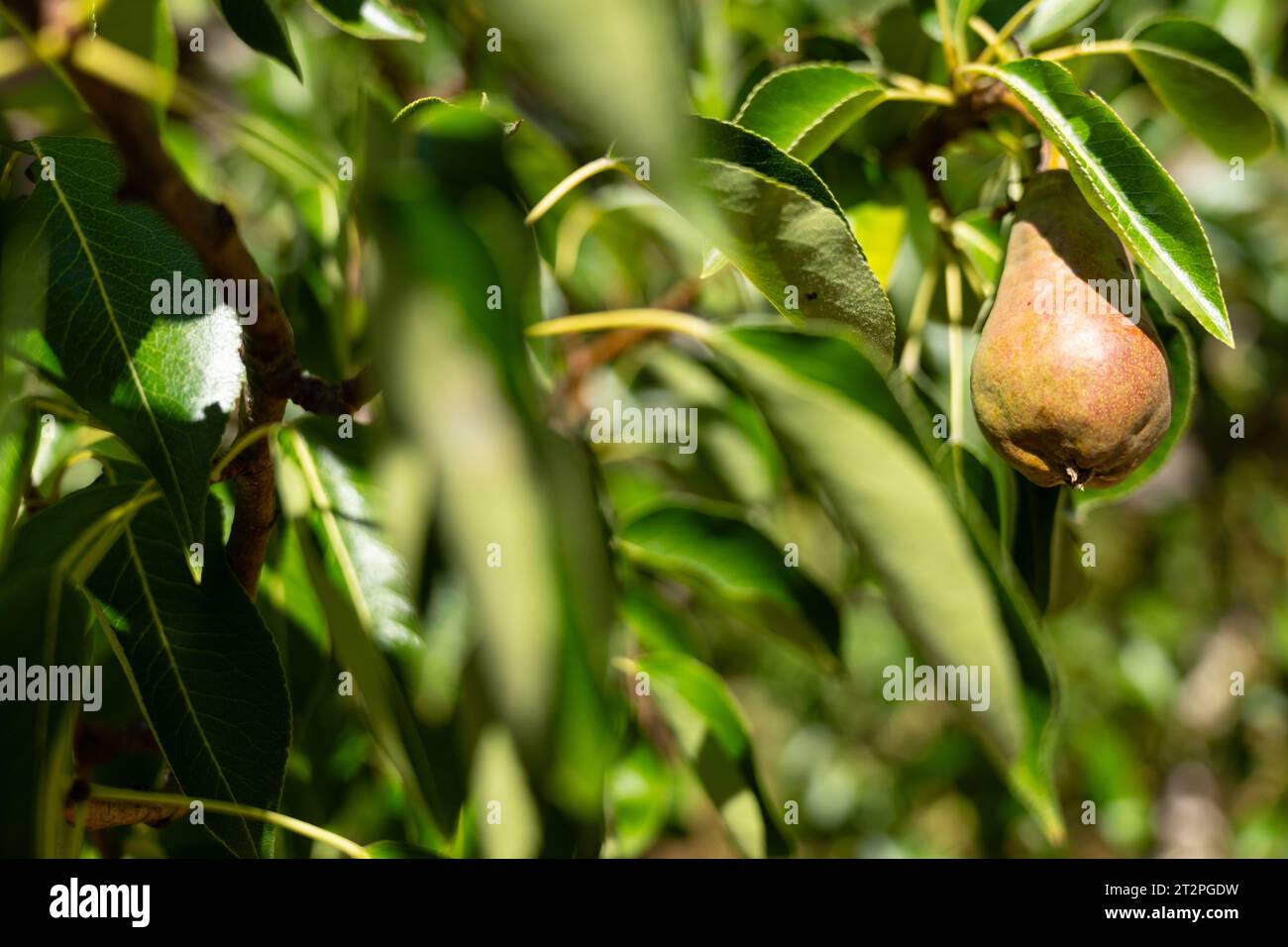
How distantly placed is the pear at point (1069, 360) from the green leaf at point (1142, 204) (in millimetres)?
46

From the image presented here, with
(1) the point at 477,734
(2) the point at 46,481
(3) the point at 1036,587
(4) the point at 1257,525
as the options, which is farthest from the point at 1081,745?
(1) the point at 477,734

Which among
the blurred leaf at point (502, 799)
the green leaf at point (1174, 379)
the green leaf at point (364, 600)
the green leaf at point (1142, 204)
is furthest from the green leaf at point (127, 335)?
the green leaf at point (1174, 379)

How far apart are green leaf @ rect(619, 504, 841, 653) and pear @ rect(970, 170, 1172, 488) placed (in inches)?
12.1

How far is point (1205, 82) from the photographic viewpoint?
734 millimetres

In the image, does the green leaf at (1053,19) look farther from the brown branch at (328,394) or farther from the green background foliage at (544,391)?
the brown branch at (328,394)

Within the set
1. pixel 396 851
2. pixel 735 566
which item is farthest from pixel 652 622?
pixel 396 851

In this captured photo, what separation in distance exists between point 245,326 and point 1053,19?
653 millimetres

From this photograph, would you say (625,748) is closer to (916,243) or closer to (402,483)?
(916,243)

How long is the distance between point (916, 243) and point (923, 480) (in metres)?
0.50

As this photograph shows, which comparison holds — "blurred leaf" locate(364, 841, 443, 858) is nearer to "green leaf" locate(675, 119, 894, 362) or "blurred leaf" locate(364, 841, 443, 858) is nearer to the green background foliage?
the green background foliage

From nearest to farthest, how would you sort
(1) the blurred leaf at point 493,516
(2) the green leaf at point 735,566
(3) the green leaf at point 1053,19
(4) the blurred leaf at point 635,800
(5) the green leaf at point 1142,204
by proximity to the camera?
(1) the blurred leaf at point 493,516 → (5) the green leaf at point 1142,204 → (3) the green leaf at point 1053,19 → (2) the green leaf at point 735,566 → (4) the blurred leaf at point 635,800

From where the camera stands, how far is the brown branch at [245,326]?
19.2 inches

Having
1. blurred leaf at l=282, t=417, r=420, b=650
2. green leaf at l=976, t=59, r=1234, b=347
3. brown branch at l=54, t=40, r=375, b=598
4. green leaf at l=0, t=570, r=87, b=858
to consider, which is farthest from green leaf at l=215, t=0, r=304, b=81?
green leaf at l=976, t=59, r=1234, b=347

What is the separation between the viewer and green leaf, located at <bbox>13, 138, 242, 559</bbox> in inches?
21.4
